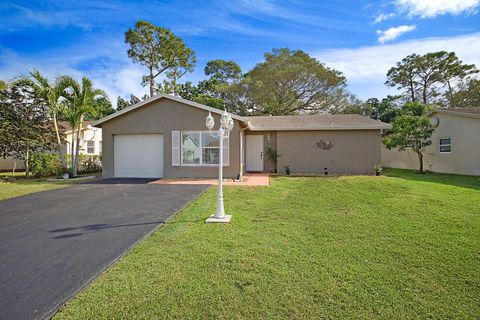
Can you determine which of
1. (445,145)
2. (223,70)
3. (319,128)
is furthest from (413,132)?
(223,70)

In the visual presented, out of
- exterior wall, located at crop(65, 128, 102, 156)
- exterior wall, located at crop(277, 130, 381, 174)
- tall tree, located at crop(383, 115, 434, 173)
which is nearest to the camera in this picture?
exterior wall, located at crop(277, 130, 381, 174)

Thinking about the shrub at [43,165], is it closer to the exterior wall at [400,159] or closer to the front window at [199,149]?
the front window at [199,149]

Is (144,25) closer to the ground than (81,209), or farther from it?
farther from it

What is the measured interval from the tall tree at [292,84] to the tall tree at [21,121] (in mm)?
16351

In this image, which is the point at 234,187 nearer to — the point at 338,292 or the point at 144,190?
the point at 144,190

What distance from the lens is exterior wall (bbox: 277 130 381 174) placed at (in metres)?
12.8

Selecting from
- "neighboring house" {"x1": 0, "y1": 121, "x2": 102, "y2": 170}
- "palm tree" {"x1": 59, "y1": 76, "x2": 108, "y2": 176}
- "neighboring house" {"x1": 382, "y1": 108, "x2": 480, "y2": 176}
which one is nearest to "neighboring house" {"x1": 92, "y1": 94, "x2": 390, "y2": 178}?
"palm tree" {"x1": 59, "y1": 76, "x2": 108, "y2": 176}

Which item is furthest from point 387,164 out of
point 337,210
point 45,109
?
point 45,109

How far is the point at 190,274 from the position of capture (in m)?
3.04

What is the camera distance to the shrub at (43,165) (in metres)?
12.5

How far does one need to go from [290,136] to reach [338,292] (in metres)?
11.2

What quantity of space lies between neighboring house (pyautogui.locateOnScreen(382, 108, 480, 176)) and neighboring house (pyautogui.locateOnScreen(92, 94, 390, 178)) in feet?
15.3

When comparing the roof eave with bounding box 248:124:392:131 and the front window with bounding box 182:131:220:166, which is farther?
the roof eave with bounding box 248:124:392:131

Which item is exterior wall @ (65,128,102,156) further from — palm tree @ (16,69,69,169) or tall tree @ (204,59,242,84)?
tall tree @ (204,59,242,84)
